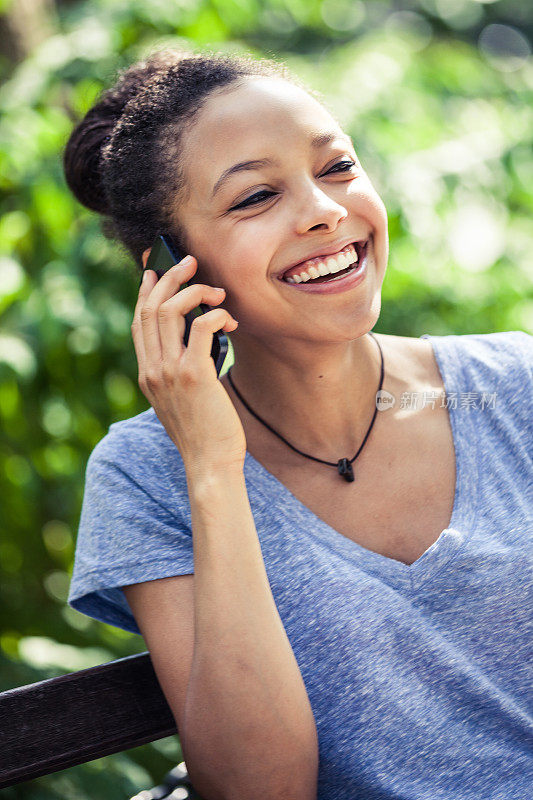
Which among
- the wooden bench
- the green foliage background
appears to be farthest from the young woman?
the green foliage background

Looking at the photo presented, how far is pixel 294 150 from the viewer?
1675 mm

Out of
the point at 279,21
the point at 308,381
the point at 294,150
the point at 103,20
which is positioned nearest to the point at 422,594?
the point at 308,381

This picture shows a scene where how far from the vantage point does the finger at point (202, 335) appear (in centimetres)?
166

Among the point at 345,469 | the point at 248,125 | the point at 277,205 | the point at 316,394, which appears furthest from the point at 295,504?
the point at 248,125

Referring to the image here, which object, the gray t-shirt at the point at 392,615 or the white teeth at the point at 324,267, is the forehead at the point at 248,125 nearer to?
the white teeth at the point at 324,267

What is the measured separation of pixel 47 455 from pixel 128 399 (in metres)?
0.32

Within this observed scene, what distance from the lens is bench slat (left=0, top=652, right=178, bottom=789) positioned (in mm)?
1654

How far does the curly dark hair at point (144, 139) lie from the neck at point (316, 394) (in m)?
0.32

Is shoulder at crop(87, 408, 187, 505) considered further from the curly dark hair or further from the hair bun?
the hair bun

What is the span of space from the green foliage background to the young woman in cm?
53

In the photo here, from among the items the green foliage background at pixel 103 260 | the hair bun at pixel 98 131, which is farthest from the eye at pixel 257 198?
the green foliage background at pixel 103 260

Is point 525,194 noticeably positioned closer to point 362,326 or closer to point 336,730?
point 362,326

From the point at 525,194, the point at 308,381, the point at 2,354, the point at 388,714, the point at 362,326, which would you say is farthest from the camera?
the point at 525,194

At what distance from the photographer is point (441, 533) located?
1.69m
